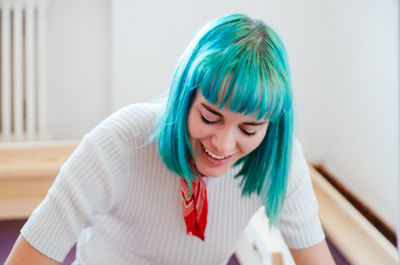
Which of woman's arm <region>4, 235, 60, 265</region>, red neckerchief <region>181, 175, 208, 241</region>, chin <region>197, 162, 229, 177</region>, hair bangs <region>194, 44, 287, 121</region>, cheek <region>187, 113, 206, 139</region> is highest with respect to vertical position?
hair bangs <region>194, 44, 287, 121</region>

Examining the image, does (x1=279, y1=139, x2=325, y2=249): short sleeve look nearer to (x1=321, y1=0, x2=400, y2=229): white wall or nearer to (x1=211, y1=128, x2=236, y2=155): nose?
(x1=211, y1=128, x2=236, y2=155): nose

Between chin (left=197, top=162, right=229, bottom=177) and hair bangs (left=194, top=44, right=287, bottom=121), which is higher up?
hair bangs (left=194, top=44, right=287, bottom=121)

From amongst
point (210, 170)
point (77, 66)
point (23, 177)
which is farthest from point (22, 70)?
point (210, 170)

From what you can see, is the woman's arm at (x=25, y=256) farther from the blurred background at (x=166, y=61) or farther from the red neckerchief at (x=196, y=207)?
the blurred background at (x=166, y=61)

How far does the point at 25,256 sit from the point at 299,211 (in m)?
0.59

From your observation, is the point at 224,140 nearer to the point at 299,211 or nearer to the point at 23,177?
the point at 299,211

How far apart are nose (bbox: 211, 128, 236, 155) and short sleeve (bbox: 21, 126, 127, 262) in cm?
23

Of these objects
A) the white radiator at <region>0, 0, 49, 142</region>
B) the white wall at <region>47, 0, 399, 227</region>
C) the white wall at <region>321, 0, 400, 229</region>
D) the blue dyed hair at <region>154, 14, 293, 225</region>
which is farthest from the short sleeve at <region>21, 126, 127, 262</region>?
the white radiator at <region>0, 0, 49, 142</region>

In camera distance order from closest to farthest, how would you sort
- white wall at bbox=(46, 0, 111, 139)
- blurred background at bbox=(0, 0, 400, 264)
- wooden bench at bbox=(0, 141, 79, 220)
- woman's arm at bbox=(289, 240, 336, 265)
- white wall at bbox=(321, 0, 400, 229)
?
woman's arm at bbox=(289, 240, 336, 265), white wall at bbox=(321, 0, 400, 229), wooden bench at bbox=(0, 141, 79, 220), blurred background at bbox=(0, 0, 400, 264), white wall at bbox=(46, 0, 111, 139)

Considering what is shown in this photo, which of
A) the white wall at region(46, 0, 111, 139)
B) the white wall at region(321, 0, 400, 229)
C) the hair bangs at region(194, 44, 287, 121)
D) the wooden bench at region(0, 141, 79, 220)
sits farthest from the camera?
the white wall at region(46, 0, 111, 139)

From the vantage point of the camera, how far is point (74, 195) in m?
0.97

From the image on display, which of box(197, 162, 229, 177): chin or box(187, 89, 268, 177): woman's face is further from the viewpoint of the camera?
box(197, 162, 229, 177): chin

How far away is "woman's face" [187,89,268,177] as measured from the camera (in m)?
0.86

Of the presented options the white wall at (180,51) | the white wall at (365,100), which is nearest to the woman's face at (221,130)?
the white wall at (365,100)
